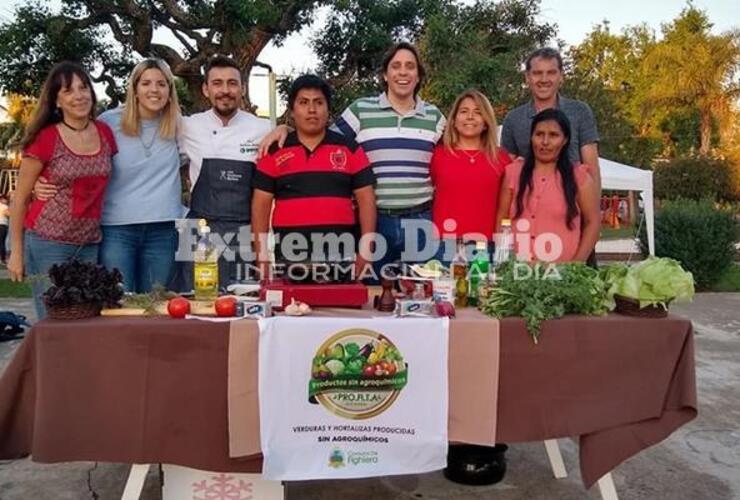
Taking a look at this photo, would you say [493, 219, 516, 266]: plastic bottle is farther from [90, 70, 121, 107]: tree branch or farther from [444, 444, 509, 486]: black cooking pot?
[90, 70, 121, 107]: tree branch

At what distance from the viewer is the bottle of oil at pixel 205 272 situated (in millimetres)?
2674

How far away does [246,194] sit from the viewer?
3.30 m

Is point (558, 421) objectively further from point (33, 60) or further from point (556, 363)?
point (33, 60)

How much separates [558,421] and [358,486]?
1146 mm

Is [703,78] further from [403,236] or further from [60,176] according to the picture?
[60,176]

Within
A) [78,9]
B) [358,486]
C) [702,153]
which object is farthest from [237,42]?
[702,153]

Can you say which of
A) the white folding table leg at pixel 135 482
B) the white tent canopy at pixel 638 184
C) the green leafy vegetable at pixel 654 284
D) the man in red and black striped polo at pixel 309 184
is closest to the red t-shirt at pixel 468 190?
the man in red and black striped polo at pixel 309 184

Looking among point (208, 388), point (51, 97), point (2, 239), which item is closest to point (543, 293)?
→ point (208, 388)

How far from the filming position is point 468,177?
3.25 metres

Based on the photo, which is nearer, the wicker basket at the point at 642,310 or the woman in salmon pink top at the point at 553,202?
the wicker basket at the point at 642,310

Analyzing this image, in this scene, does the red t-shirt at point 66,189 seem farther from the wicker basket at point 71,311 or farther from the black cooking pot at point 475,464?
the black cooking pot at point 475,464

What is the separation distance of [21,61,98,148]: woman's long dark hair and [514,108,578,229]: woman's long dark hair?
2.06 metres

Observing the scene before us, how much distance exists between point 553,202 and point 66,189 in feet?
7.27

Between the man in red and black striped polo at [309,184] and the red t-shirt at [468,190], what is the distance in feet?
1.40
